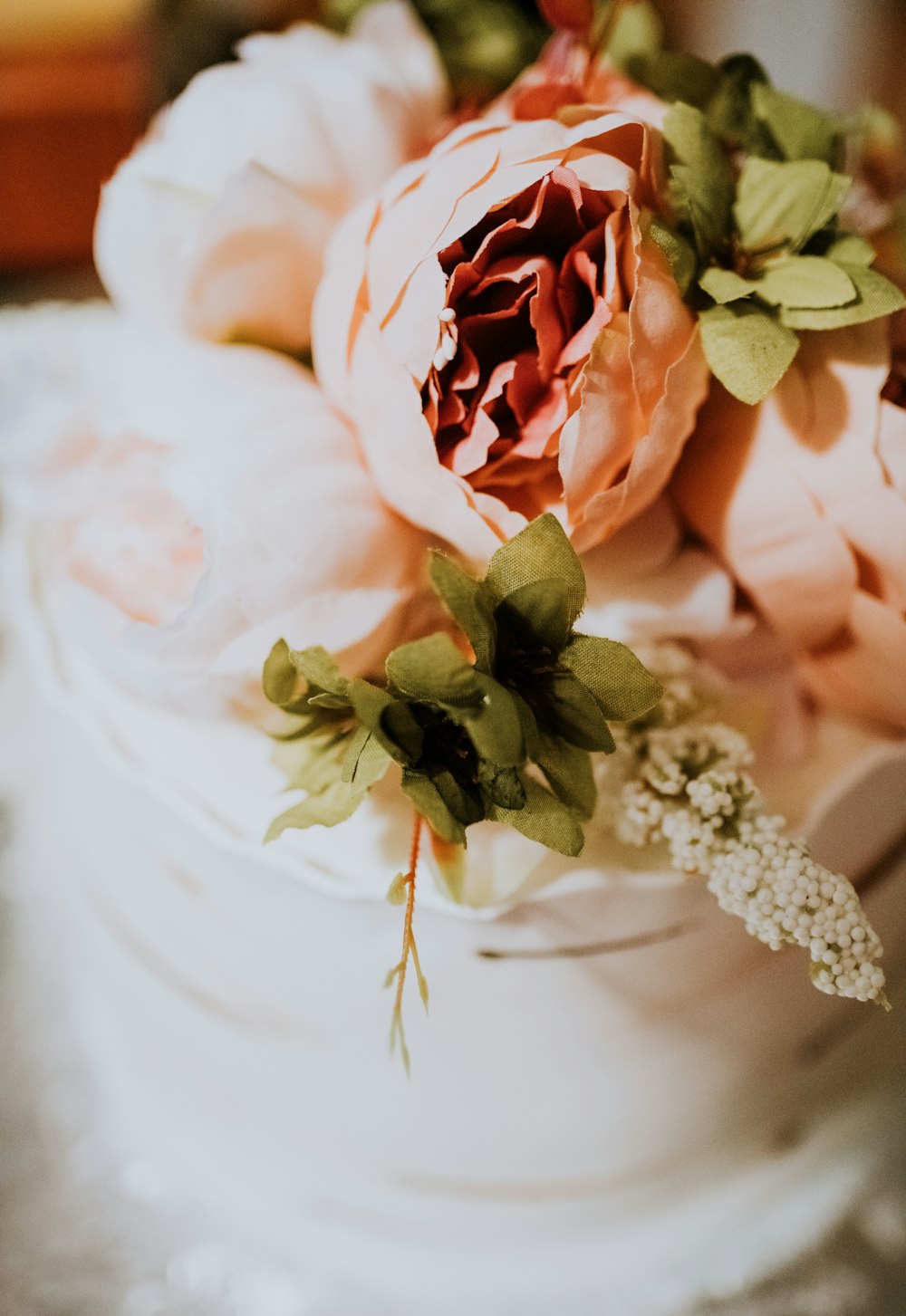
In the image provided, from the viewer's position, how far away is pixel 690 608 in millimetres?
405

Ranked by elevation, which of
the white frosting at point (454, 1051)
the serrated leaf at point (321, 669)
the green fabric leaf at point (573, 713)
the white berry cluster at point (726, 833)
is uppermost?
the green fabric leaf at point (573, 713)

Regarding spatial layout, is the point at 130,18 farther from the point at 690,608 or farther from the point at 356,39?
the point at 690,608

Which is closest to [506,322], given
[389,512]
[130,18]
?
[389,512]

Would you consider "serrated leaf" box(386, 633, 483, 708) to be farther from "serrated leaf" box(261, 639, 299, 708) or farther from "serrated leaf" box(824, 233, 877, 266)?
"serrated leaf" box(824, 233, 877, 266)

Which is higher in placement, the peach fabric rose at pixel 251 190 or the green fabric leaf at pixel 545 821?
the peach fabric rose at pixel 251 190

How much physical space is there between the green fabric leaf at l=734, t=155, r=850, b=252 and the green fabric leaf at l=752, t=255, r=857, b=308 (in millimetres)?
12

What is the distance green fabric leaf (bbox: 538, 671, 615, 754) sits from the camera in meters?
0.32

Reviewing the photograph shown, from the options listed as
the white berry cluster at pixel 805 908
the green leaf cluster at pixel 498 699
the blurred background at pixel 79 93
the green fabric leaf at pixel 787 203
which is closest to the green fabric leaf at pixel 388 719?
the green leaf cluster at pixel 498 699

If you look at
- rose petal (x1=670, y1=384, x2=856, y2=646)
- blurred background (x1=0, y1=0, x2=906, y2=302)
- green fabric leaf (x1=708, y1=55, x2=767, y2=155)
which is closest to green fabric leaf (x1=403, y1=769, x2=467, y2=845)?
rose petal (x1=670, y1=384, x2=856, y2=646)

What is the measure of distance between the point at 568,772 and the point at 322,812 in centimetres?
8

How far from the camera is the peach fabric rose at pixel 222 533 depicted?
37 centimetres

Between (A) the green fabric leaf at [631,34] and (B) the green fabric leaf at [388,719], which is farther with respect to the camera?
(A) the green fabric leaf at [631,34]

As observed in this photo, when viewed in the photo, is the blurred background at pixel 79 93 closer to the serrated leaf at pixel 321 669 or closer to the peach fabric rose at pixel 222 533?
the peach fabric rose at pixel 222 533

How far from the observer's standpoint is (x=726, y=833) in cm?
37
